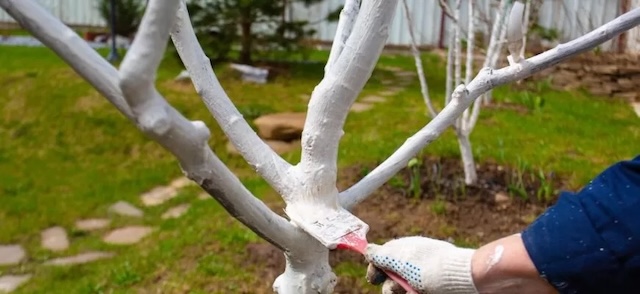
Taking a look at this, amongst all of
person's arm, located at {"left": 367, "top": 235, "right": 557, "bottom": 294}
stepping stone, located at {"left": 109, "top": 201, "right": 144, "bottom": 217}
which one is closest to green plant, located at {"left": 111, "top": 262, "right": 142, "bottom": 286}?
stepping stone, located at {"left": 109, "top": 201, "right": 144, "bottom": 217}

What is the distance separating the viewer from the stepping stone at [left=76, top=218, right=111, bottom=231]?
4984 millimetres

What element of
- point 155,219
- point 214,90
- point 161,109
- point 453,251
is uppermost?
point 161,109

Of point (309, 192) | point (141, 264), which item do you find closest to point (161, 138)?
point (309, 192)

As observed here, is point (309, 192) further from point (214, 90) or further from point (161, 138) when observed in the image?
point (161, 138)

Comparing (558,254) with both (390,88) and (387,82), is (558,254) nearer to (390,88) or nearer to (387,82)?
(390,88)

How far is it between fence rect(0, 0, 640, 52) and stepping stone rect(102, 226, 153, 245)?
434 centimetres

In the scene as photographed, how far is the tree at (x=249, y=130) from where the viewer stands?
1.20 meters

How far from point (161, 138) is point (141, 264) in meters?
2.89

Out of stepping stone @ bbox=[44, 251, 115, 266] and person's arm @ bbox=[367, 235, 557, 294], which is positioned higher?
person's arm @ bbox=[367, 235, 557, 294]

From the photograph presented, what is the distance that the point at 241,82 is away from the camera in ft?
26.5

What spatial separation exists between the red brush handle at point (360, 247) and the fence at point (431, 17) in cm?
711

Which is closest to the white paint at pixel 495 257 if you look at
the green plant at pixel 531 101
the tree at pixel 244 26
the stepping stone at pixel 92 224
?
the stepping stone at pixel 92 224

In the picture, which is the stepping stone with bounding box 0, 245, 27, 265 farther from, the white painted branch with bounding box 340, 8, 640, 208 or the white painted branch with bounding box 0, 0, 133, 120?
the white painted branch with bounding box 0, 0, 133, 120

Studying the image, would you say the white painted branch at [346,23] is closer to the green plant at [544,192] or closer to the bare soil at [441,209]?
the bare soil at [441,209]
